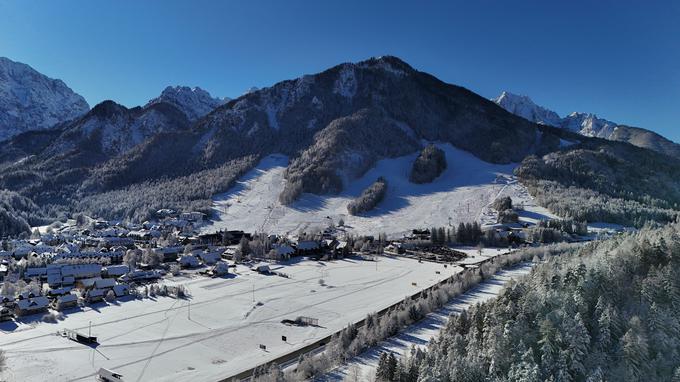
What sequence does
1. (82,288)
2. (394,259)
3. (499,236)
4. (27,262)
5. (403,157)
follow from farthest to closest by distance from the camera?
(403,157) → (499,236) → (394,259) → (27,262) → (82,288)

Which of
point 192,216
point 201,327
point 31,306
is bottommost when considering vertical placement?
point 31,306

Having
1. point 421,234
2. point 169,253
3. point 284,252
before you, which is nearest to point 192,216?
point 169,253

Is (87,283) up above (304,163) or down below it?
below

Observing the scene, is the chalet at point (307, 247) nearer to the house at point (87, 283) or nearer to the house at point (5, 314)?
the house at point (87, 283)

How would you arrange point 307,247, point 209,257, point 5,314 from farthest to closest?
point 307,247, point 209,257, point 5,314

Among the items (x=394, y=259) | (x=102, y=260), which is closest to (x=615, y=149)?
(x=394, y=259)

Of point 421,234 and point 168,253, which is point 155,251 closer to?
point 168,253

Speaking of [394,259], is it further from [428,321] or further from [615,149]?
[615,149]
